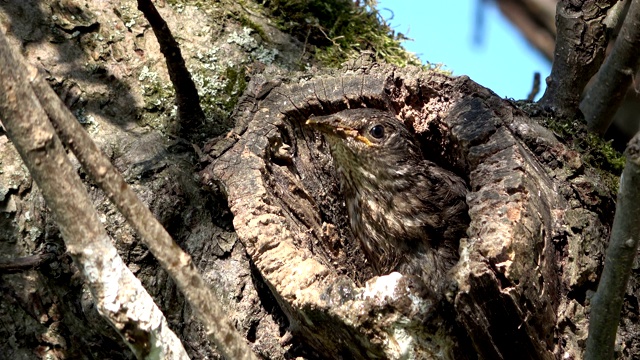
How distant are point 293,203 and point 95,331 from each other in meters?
0.89

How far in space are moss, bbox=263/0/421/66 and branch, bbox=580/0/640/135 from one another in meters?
0.89

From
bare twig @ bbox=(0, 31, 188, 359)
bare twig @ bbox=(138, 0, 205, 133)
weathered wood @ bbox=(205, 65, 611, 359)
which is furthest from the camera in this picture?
bare twig @ bbox=(138, 0, 205, 133)

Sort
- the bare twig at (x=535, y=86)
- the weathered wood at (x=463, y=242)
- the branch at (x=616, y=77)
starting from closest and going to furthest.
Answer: the weathered wood at (x=463, y=242)
the branch at (x=616, y=77)
the bare twig at (x=535, y=86)

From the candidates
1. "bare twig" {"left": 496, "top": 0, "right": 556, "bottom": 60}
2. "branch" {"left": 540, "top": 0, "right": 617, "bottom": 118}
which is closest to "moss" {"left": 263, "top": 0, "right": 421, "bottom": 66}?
"branch" {"left": 540, "top": 0, "right": 617, "bottom": 118}

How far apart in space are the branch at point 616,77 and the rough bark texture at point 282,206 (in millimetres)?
906

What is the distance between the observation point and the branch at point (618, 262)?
2025 millimetres

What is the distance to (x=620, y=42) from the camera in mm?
3779

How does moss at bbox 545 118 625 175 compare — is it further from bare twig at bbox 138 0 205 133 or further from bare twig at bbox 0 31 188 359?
bare twig at bbox 0 31 188 359

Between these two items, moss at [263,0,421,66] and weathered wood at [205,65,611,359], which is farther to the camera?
moss at [263,0,421,66]

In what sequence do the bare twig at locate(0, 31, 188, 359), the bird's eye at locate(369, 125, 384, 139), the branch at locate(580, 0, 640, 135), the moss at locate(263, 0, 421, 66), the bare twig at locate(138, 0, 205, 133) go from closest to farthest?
the bare twig at locate(0, 31, 188, 359) < the bare twig at locate(138, 0, 205, 133) < the bird's eye at locate(369, 125, 384, 139) < the branch at locate(580, 0, 640, 135) < the moss at locate(263, 0, 421, 66)

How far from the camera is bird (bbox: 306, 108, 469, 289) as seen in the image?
3406 mm

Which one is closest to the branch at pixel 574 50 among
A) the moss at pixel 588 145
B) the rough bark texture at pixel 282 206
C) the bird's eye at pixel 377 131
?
the moss at pixel 588 145

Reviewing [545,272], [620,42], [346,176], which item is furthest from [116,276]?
[620,42]

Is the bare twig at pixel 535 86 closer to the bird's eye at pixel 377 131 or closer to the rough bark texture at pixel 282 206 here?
the rough bark texture at pixel 282 206
